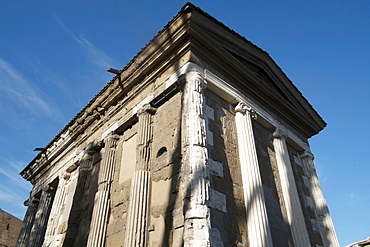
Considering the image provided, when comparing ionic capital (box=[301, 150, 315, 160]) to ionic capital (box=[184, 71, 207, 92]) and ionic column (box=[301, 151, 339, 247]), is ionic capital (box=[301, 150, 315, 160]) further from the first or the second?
ionic capital (box=[184, 71, 207, 92])

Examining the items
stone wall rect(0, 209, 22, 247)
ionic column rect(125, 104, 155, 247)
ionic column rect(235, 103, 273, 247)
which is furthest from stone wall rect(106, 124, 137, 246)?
stone wall rect(0, 209, 22, 247)

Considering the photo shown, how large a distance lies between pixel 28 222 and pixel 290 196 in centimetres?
1133

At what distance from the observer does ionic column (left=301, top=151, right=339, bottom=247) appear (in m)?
8.41

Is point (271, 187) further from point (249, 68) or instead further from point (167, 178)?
point (249, 68)

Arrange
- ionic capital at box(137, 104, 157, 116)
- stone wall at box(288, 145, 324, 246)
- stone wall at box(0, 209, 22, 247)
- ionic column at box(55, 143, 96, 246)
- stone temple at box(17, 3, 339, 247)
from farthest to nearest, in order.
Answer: stone wall at box(0, 209, 22, 247), ionic column at box(55, 143, 96, 246), stone wall at box(288, 145, 324, 246), ionic capital at box(137, 104, 157, 116), stone temple at box(17, 3, 339, 247)

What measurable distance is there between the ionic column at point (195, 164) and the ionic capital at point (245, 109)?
1.31 meters

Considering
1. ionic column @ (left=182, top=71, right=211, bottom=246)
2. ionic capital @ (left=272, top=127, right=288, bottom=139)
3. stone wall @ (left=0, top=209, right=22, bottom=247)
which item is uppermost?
stone wall @ (left=0, top=209, right=22, bottom=247)

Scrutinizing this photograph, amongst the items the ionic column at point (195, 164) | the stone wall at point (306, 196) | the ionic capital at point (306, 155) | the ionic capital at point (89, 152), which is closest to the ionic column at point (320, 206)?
the ionic capital at point (306, 155)

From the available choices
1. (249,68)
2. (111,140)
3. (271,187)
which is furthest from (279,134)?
(111,140)

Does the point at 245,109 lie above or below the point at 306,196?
above

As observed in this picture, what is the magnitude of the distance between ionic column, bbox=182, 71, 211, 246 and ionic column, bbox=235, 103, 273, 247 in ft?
4.65

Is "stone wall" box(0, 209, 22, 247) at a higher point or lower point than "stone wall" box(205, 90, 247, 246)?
higher

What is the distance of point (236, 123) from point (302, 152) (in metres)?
3.91

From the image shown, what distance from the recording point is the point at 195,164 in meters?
5.37
